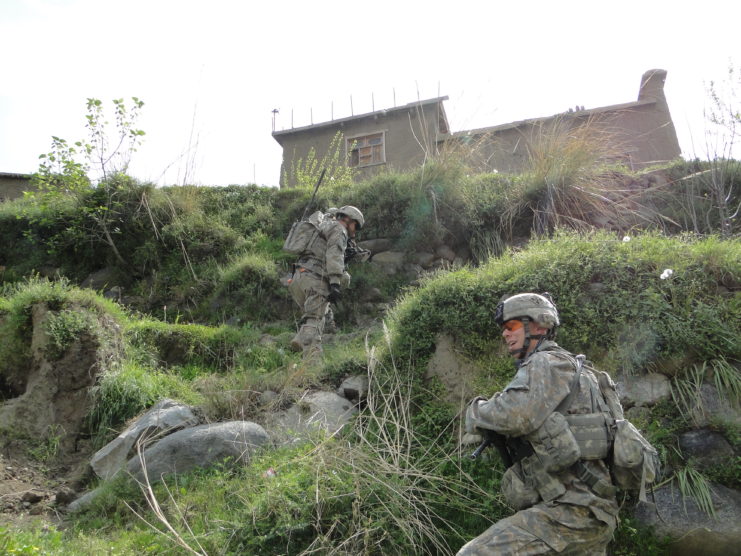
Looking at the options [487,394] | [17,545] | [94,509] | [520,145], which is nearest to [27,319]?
[94,509]

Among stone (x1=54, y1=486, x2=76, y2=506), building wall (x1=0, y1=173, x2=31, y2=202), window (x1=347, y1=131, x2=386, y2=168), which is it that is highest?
window (x1=347, y1=131, x2=386, y2=168)

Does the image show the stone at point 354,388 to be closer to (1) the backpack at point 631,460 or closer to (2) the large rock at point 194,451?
(2) the large rock at point 194,451

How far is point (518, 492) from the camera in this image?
4133 mm

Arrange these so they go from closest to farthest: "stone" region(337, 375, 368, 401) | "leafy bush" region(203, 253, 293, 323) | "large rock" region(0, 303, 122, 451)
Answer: "stone" region(337, 375, 368, 401)
"large rock" region(0, 303, 122, 451)
"leafy bush" region(203, 253, 293, 323)

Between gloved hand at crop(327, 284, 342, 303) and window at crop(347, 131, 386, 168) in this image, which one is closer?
gloved hand at crop(327, 284, 342, 303)

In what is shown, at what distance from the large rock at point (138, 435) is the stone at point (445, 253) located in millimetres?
5418

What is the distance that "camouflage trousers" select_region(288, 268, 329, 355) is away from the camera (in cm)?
855

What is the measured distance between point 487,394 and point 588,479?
2091 millimetres

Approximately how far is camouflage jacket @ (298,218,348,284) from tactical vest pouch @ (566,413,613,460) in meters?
4.93

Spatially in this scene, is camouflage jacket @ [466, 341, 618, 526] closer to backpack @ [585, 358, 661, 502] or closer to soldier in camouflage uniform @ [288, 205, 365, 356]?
backpack @ [585, 358, 661, 502]

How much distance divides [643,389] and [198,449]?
423 centimetres

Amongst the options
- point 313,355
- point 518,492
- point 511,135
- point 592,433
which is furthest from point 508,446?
point 511,135

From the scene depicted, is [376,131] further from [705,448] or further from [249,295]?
[705,448]

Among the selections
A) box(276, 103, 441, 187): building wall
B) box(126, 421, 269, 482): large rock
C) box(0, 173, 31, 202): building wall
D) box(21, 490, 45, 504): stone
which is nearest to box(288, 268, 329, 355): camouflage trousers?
box(126, 421, 269, 482): large rock
